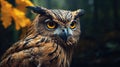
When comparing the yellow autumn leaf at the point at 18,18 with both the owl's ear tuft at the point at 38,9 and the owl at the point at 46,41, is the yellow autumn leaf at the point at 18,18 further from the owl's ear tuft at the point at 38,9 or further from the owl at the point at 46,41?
the owl's ear tuft at the point at 38,9

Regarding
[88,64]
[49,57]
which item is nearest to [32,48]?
[49,57]

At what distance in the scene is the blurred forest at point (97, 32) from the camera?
26.9 feet

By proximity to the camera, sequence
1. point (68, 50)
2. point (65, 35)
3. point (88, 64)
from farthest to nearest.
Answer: point (88, 64), point (68, 50), point (65, 35)

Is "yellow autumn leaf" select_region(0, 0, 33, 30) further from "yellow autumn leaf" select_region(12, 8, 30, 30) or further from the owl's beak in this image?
the owl's beak

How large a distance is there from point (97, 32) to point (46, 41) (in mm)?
5050

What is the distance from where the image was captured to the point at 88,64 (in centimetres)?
821

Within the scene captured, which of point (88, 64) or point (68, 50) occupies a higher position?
point (68, 50)

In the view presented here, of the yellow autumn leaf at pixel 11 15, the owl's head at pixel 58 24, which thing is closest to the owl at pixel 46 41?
the owl's head at pixel 58 24

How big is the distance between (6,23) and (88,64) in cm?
378

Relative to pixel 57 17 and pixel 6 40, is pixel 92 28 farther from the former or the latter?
pixel 57 17

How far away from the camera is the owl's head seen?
13.5 ft

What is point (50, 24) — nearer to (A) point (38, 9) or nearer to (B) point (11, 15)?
(A) point (38, 9)

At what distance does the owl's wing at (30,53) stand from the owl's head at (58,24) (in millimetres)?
84

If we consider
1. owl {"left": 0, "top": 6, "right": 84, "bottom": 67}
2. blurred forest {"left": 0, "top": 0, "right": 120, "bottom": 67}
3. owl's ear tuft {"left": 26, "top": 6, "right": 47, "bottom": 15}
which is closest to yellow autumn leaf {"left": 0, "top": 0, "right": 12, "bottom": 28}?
owl {"left": 0, "top": 6, "right": 84, "bottom": 67}
